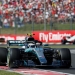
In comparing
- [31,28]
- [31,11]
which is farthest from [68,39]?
[31,11]

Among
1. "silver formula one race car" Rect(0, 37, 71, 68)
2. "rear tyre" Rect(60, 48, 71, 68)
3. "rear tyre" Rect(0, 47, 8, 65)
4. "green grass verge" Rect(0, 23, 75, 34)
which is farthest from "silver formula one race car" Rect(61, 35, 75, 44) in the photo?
"rear tyre" Rect(60, 48, 71, 68)

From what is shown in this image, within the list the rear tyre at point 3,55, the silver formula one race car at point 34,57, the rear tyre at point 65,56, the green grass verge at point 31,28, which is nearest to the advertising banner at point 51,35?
the green grass verge at point 31,28

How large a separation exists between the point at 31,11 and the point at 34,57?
91.8ft

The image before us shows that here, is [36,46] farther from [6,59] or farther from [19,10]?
[19,10]

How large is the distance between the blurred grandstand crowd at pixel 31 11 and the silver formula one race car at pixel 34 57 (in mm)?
22855

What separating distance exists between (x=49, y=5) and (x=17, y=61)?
2888cm

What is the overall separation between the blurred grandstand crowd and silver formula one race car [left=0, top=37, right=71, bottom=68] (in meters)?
22.9

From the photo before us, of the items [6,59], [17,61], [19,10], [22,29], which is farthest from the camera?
[19,10]

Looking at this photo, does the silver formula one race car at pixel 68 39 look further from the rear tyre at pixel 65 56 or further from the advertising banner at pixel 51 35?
the rear tyre at pixel 65 56

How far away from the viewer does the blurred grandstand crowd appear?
36531mm

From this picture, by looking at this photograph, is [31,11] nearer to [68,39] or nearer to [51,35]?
[51,35]

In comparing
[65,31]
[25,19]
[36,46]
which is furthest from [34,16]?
[36,46]

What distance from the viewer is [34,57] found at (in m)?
11.9

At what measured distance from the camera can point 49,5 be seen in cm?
4006
